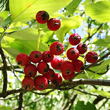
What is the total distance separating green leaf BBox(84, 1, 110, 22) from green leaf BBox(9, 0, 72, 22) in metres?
0.25

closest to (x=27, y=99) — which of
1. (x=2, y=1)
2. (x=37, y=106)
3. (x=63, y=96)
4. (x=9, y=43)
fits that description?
(x=37, y=106)

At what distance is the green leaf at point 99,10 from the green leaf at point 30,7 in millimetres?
247

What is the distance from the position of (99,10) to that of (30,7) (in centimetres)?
43

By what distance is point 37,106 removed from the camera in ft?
14.9

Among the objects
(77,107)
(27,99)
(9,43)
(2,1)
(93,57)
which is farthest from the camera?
(27,99)

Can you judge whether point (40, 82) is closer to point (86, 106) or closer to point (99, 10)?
point (86, 106)

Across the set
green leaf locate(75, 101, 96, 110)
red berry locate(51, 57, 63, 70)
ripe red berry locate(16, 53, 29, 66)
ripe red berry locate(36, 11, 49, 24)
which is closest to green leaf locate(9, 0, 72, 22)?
ripe red berry locate(36, 11, 49, 24)

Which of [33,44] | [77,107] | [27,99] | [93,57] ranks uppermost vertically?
[33,44]

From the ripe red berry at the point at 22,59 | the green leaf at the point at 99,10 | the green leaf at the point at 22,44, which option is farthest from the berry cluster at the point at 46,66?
the green leaf at the point at 99,10

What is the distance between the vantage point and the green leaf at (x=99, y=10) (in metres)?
1.03

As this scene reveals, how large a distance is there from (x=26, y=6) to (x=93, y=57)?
489 millimetres

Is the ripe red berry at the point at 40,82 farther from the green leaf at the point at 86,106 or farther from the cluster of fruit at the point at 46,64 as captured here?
the green leaf at the point at 86,106

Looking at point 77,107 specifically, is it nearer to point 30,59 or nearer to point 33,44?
point 30,59

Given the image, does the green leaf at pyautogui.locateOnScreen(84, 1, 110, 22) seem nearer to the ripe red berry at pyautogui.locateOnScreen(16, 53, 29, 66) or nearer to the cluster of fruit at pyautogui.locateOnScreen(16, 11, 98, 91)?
the cluster of fruit at pyautogui.locateOnScreen(16, 11, 98, 91)
